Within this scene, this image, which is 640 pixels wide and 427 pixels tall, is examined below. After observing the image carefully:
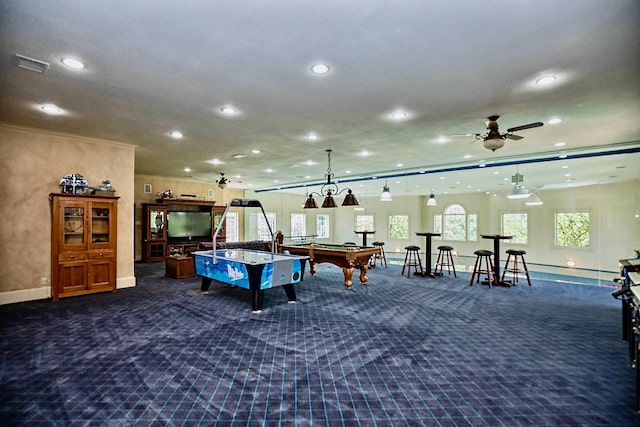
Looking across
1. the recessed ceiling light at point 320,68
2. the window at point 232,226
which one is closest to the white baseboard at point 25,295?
the recessed ceiling light at point 320,68

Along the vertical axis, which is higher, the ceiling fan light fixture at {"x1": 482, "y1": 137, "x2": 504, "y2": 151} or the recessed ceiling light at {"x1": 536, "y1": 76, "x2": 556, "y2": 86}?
the recessed ceiling light at {"x1": 536, "y1": 76, "x2": 556, "y2": 86}

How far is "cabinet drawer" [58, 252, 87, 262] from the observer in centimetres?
528

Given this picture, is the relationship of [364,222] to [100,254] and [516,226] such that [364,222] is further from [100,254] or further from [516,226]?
[100,254]

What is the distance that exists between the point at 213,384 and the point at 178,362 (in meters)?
0.62

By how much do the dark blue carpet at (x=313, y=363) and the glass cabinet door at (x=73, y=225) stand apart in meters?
1.05

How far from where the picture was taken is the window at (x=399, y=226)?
37.9ft

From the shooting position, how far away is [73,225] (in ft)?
18.0

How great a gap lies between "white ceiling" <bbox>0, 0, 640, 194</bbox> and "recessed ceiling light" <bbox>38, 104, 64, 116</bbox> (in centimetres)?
13

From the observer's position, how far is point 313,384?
2.68 metres

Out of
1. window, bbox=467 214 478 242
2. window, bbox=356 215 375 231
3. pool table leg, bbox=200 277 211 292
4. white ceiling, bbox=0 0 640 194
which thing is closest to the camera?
white ceiling, bbox=0 0 640 194

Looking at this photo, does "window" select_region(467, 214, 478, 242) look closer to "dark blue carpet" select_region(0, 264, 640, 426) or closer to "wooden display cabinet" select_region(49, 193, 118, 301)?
"dark blue carpet" select_region(0, 264, 640, 426)

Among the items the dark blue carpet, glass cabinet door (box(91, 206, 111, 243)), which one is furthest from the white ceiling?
the dark blue carpet

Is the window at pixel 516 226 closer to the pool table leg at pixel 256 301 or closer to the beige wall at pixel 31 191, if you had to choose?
the pool table leg at pixel 256 301

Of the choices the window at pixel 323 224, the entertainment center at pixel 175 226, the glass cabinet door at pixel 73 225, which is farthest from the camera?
the window at pixel 323 224
